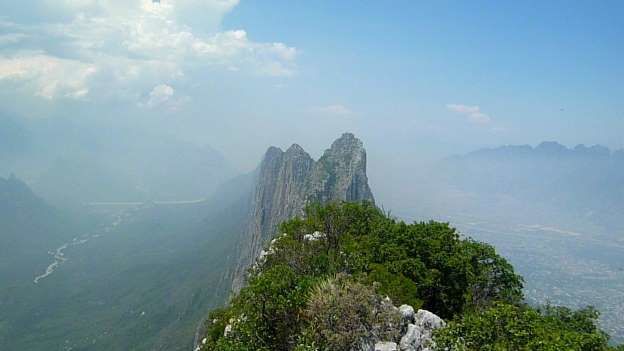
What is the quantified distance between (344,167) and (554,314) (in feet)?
424

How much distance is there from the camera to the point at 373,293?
24.6 metres

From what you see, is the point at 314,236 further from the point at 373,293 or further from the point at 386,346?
the point at 386,346

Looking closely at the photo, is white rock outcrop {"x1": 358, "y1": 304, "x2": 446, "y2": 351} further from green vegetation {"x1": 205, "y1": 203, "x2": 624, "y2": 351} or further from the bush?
green vegetation {"x1": 205, "y1": 203, "x2": 624, "y2": 351}

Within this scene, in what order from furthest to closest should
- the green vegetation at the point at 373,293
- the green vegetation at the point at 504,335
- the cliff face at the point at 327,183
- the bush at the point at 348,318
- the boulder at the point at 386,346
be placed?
the cliff face at the point at 327,183
the bush at the point at 348,318
the boulder at the point at 386,346
the green vegetation at the point at 373,293
the green vegetation at the point at 504,335

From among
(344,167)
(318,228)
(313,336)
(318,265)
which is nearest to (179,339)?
(344,167)

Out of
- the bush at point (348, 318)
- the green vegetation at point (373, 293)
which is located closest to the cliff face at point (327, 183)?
the green vegetation at point (373, 293)

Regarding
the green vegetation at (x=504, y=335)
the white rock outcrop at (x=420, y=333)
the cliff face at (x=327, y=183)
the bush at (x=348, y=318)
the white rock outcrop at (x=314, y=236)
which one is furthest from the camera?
the cliff face at (x=327, y=183)

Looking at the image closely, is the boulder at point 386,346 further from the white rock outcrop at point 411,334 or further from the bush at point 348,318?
the bush at point 348,318

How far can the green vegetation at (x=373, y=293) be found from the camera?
21453 mm

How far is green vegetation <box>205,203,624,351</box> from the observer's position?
70.4 ft

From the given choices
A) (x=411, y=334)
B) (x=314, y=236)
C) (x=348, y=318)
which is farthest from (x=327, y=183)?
→ (x=348, y=318)

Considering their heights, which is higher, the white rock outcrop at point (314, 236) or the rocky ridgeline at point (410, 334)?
the white rock outcrop at point (314, 236)

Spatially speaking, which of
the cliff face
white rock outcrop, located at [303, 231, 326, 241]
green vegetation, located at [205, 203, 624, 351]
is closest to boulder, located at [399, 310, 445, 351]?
green vegetation, located at [205, 203, 624, 351]

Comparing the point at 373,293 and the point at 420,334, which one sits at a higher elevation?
the point at 373,293
